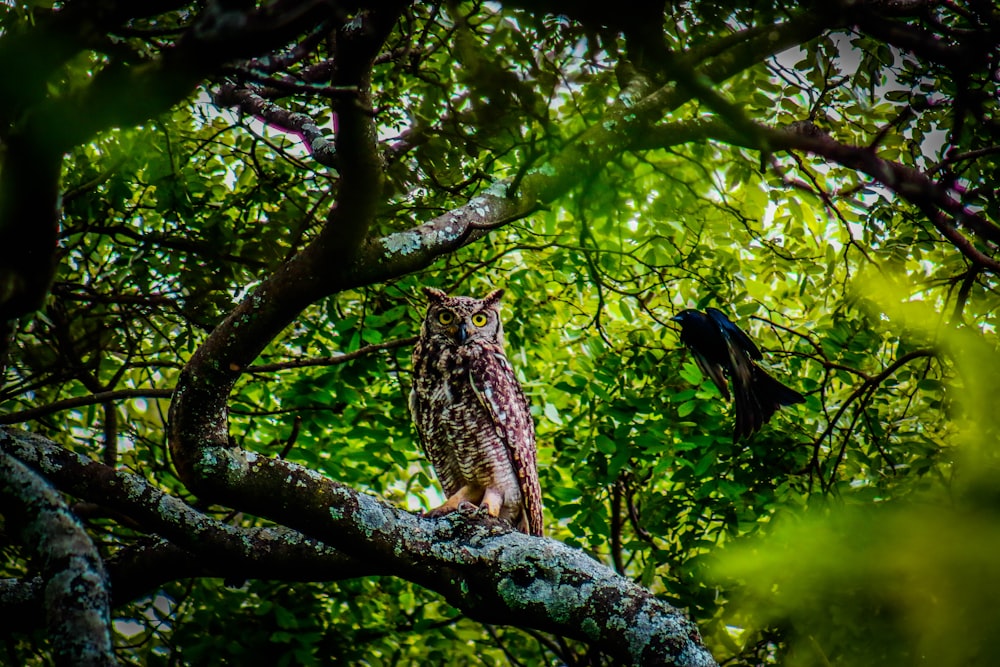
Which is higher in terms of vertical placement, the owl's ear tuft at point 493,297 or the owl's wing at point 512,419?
the owl's ear tuft at point 493,297

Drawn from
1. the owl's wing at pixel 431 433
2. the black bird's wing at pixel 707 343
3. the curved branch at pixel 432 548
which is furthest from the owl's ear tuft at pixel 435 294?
the curved branch at pixel 432 548

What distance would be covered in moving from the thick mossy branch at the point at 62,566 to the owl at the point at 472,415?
1978 millimetres

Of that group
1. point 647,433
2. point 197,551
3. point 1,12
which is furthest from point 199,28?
point 647,433

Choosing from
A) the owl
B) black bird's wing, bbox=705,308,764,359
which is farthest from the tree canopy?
black bird's wing, bbox=705,308,764,359

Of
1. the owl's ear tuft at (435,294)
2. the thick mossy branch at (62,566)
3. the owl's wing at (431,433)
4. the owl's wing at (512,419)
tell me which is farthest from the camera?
the owl's ear tuft at (435,294)

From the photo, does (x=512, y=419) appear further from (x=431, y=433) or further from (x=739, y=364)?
(x=739, y=364)

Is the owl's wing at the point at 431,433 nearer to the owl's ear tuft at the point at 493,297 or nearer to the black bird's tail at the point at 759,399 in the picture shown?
the owl's ear tuft at the point at 493,297

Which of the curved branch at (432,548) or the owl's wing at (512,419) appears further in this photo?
the owl's wing at (512,419)

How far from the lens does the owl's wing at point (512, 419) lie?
3.91 meters

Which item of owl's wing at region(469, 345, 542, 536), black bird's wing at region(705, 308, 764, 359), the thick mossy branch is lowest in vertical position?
the thick mossy branch

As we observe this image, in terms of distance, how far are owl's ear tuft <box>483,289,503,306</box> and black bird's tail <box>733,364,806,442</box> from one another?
66.8 inches

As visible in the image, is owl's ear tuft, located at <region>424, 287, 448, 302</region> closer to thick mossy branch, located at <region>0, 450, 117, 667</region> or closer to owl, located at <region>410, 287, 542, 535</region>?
owl, located at <region>410, 287, 542, 535</region>

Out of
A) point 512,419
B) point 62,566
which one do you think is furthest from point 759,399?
point 62,566

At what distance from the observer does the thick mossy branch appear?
1.76 meters
